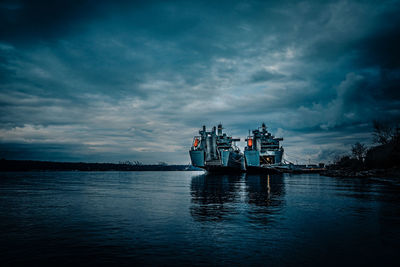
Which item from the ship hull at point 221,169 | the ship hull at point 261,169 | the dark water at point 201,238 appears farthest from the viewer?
the ship hull at point 221,169

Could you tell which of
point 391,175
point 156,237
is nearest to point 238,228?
point 156,237

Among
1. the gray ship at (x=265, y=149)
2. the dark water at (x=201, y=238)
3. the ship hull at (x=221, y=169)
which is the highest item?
the gray ship at (x=265, y=149)

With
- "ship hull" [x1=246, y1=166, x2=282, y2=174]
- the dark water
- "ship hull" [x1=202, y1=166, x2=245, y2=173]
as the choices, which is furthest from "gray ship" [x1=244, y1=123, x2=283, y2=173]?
the dark water

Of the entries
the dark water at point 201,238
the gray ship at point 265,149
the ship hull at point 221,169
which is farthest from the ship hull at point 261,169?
the dark water at point 201,238

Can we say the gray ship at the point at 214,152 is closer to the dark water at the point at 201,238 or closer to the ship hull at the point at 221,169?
the ship hull at the point at 221,169

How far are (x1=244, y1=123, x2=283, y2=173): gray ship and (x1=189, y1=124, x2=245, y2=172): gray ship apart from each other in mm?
8701

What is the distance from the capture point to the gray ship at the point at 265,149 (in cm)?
13400

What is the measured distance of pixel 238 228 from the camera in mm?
14758

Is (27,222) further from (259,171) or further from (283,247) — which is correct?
Result: (259,171)

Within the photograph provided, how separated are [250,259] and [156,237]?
527 centimetres

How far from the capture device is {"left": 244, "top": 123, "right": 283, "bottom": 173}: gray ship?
13400 centimetres

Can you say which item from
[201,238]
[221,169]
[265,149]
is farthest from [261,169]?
[201,238]

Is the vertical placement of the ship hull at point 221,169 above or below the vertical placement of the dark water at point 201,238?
below

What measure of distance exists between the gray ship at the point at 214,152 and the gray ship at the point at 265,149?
870 cm
